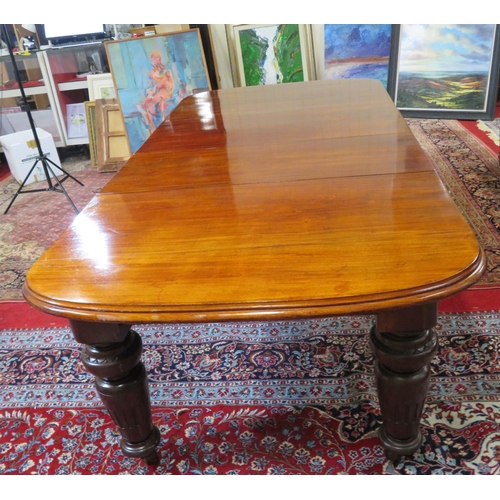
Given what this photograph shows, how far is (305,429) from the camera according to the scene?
1.21m

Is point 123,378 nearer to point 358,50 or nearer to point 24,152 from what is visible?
point 24,152

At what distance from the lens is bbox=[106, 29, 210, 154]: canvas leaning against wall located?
3.17 meters

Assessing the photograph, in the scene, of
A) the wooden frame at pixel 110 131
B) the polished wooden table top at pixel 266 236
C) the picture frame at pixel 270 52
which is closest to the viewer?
the polished wooden table top at pixel 266 236

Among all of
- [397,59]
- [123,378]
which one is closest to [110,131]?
[397,59]

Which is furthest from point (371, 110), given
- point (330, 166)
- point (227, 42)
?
point (227, 42)

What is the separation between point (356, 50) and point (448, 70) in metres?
0.70

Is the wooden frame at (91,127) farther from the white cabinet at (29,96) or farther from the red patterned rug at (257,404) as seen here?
the red patterned rug at (257,404)

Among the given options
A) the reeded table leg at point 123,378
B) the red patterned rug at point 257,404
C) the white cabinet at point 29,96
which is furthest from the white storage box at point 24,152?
the reeded table leg at point 123,378

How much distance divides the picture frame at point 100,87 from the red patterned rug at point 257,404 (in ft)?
7.79

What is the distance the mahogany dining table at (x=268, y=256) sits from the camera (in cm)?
73

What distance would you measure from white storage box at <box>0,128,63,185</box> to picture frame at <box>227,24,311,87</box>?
1651 mm

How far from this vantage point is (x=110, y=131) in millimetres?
3459

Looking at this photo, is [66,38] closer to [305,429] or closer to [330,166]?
[330,166]

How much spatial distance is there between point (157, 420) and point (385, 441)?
61 cm
